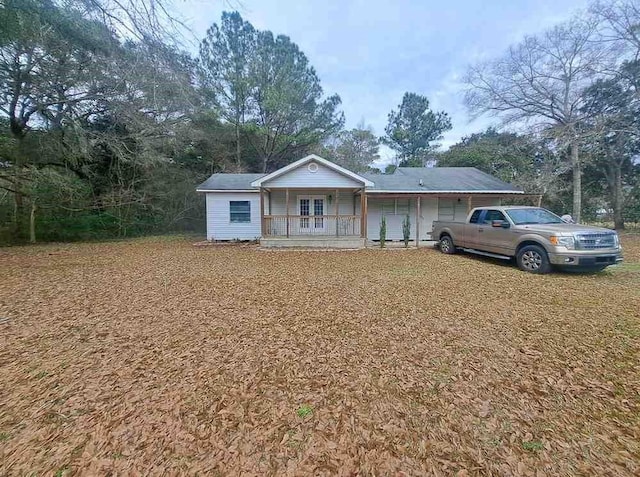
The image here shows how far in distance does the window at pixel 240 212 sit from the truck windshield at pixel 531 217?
37.1 ft

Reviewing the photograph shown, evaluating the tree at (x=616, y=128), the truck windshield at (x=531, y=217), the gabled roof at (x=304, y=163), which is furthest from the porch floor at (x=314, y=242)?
the tree at (x=616, y=128)

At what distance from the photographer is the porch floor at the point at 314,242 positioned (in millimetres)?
12352

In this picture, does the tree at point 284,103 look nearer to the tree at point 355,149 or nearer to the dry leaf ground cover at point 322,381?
the tree at point 355,149

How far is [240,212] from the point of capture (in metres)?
14.7

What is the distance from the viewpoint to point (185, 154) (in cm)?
2025

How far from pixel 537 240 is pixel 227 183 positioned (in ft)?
43.7

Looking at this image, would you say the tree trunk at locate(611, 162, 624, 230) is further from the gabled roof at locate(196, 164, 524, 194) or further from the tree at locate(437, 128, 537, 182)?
the gabled roof at locate(196, 164, 524, 194)

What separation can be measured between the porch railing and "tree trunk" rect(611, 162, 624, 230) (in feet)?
59.8

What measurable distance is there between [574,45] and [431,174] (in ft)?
31.3

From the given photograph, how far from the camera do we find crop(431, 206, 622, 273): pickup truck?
654 centimetres

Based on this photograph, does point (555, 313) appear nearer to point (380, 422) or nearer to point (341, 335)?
point (341, 335)

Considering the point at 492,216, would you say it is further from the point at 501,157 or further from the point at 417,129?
the point at 417,129

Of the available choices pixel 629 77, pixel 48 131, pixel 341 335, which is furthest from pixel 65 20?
pixel 629 77

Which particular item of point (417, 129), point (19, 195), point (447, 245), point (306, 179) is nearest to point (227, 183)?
point (306, 179)
